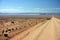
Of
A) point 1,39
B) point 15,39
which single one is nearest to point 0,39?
point 1,39

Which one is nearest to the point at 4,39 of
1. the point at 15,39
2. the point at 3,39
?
the point at 3,39

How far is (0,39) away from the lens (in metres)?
18.2

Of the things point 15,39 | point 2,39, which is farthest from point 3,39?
point 15,39

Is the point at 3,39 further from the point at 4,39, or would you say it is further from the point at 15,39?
the point at 15,39

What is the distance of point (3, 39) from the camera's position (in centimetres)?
1833

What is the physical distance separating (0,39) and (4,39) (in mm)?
471

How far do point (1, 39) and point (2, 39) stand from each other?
0.11 metres

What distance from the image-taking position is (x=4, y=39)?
60.5 feet

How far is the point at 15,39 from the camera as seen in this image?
19094 mm

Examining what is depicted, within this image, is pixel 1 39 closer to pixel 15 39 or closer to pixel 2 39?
pixel 2 39

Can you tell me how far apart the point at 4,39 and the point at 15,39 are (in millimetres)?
1365

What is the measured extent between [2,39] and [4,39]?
24 centimetres

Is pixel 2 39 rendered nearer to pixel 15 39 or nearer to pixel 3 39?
pixel 3 39

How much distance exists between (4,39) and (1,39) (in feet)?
1.13
